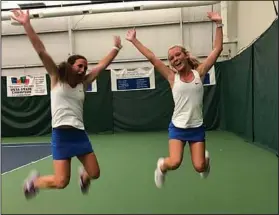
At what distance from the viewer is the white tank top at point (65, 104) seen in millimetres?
2041

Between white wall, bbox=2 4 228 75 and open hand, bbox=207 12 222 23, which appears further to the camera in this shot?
white wall, bbox=2 4 228 75

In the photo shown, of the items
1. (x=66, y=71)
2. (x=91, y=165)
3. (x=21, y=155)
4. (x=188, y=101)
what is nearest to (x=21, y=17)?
(x=66, y=71)

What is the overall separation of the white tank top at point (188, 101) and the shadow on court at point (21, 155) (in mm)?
2477

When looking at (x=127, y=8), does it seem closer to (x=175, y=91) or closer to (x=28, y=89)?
(x=28, y=89)

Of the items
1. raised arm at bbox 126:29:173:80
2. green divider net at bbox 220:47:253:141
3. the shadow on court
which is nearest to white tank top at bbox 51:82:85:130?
raised arm at bbox 126:29:173:80

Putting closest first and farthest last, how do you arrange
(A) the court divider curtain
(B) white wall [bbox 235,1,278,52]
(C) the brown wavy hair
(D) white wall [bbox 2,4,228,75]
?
1. (C) the brown wavy hair
2. (B) white wall [bbox 235,1,278,52]
3. (A) the court divider curtain
4. (D) white wall [bbox 2,4,228,75]

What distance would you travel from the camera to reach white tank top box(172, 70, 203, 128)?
2211 mm

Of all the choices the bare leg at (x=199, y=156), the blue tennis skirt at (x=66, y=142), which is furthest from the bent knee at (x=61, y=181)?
the bare leg at (x=199, y=156)

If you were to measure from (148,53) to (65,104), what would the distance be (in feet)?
1.80

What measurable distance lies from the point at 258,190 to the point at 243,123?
354 cm

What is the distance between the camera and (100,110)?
789cm

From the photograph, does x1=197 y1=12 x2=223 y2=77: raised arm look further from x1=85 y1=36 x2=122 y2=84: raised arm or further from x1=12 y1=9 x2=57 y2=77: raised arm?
x1=12 y1=9 x2=57 y2=77: raised arm

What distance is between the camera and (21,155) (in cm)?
524

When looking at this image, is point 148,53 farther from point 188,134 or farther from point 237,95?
point 237,95
